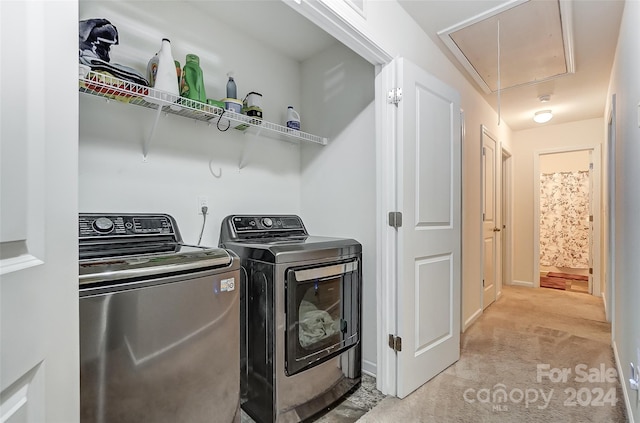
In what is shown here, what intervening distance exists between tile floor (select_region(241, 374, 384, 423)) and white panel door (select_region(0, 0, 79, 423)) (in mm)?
1388

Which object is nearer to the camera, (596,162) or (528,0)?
(528,0)

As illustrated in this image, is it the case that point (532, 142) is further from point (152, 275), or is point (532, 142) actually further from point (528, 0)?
point (152, 275)

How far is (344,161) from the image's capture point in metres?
2.37

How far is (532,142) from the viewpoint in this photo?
15.9 ft

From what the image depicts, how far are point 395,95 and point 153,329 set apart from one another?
5.62 ft

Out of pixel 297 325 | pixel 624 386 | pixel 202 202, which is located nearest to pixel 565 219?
pixel 624 386

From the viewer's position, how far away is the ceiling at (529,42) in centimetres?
206

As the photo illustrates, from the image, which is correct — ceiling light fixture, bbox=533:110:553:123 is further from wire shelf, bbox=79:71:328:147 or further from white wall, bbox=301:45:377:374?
wire shelf, bbox=79:71:328:147

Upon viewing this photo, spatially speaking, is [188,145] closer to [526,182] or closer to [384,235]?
[384,235]

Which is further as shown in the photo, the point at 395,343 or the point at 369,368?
the point at 369,368

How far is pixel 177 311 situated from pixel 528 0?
8.47 ft

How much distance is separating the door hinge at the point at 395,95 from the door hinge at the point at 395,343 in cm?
140

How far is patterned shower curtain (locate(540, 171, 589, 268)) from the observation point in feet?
18.1

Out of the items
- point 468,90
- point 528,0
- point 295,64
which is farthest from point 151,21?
point 468,90
